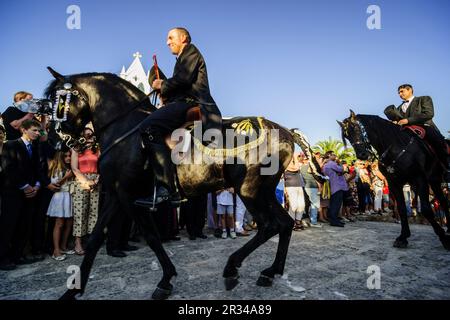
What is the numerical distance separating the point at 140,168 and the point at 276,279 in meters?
2.63

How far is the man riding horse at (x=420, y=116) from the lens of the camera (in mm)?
6039

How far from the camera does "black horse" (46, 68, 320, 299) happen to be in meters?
3.37

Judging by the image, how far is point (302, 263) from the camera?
15.0 feet

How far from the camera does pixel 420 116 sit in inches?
240

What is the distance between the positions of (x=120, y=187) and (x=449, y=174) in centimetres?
801

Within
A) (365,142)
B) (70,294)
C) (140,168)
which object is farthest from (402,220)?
(70,294)

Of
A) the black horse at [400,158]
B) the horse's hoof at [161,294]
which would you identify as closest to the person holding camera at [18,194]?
the horse's hoof at [161,294]

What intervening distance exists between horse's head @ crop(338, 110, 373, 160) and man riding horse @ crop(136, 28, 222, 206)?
13.9 feet

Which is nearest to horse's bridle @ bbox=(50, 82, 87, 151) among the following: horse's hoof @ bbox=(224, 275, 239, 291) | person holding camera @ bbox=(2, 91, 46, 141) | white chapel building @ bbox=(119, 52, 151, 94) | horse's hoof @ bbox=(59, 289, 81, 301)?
horse's hoof @ bbox=(59, 289, 81, 301)

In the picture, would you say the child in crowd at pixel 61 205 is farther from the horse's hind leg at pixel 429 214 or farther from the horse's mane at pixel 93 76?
the horse's hind leg at pixel 429 214

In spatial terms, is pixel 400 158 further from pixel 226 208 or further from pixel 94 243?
pixel 94 243

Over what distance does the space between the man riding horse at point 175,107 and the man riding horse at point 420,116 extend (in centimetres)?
527

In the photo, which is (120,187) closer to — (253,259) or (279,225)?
(279,225)
